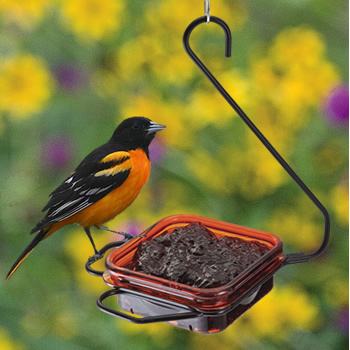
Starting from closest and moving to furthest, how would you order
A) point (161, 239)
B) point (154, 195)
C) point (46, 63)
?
point (161, 239)
point (154, 195)
point (46, 63)

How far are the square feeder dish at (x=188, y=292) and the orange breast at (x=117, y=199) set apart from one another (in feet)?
0.36

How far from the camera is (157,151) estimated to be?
2.62 meters

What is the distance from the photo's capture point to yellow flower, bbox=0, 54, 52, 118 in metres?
2.74

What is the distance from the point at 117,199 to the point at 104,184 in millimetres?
61

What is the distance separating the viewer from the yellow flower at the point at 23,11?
280cm

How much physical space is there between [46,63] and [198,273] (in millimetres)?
1281

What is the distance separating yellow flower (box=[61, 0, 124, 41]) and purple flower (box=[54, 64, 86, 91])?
0.46ft

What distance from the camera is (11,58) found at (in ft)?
9.18

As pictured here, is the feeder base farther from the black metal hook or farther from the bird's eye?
the bird's eye

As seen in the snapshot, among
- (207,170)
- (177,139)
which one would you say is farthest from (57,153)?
(207,170)

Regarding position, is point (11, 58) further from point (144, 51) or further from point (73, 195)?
point (73, 195)

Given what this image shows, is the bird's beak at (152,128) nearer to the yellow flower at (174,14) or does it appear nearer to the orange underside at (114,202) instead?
the orange underside at (114,202)

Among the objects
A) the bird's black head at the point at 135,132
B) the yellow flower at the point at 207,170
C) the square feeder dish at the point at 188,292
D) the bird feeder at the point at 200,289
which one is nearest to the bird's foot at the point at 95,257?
the bird feeder at the point at 200,289

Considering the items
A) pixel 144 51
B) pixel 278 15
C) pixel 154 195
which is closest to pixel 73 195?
pixel 154 195
